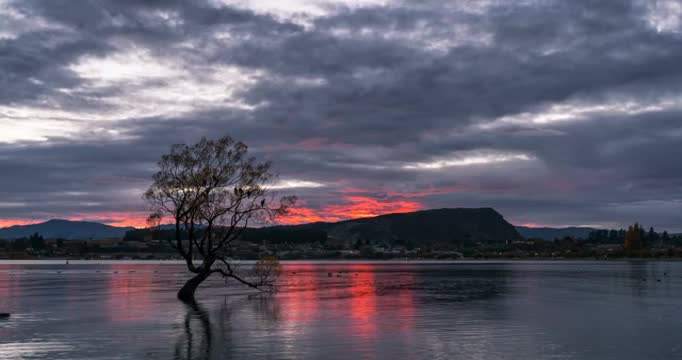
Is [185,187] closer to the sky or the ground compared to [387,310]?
closer to the sky

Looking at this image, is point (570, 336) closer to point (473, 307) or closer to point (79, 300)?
point (473, 307)

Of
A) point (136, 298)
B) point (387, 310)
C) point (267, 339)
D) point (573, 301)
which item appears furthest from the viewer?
point (136, 298)

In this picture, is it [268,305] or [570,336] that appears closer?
[570,336]

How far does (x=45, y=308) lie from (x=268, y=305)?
65.1ft

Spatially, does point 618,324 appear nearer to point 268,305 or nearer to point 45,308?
point 268,305

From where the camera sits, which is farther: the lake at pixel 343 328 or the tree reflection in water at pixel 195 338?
the lake at pixel 343 328

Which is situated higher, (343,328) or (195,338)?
(195,338)

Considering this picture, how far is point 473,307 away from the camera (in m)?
61.4

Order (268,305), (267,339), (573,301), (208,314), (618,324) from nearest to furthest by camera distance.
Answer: (267,339) → (618,324) → (208,314) → (268,305) → (573,301)

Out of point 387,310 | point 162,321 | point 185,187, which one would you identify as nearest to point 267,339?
point 162,321

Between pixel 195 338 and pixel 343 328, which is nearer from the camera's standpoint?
pixel 195 338

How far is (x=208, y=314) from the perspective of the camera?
54438mm

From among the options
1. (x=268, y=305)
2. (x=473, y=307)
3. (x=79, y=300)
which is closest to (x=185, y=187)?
(x=268, y=305)

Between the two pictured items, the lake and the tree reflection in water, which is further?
the lake
